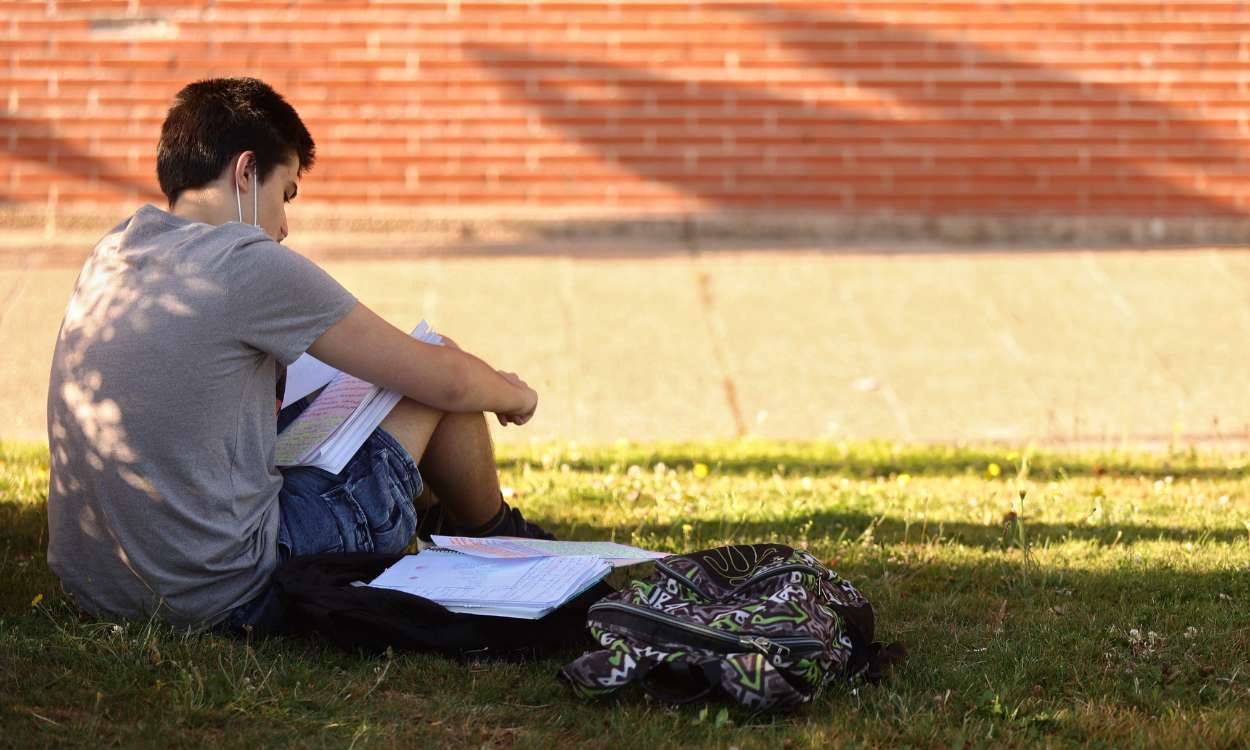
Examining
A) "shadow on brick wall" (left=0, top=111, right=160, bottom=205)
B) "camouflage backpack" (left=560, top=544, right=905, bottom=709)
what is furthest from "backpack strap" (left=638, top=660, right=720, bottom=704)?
"shadow on brick wall" (left=0, top=111, right=160, bottom=205)

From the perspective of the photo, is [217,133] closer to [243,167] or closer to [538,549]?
[243,167]

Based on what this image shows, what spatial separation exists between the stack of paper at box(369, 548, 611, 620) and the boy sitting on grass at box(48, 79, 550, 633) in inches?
8.8

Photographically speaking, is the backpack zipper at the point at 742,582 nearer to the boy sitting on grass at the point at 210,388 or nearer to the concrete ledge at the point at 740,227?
the boy sitting on grass at the point at 210,388

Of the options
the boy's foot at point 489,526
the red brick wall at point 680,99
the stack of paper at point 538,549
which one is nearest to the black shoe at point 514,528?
the boy's foot at point 489,526

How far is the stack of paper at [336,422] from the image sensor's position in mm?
3729

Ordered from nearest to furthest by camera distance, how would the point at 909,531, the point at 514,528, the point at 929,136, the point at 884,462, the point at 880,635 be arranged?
the point at 880,635
the point at 514,528
the point at 909,531
the point at 884,462
the point at 929,136

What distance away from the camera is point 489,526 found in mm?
4121

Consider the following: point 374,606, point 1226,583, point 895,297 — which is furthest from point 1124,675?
point 895,297

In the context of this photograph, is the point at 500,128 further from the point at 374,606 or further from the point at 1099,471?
the point at 374,606

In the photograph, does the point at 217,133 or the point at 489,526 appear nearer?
the point at 217,133

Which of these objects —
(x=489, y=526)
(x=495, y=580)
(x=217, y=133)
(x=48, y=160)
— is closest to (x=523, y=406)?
(x=489, y=526)

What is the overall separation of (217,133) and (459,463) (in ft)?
3.47

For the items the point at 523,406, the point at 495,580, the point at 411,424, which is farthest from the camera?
the point at 523,406

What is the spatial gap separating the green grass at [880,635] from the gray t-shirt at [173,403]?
0.55 ft
